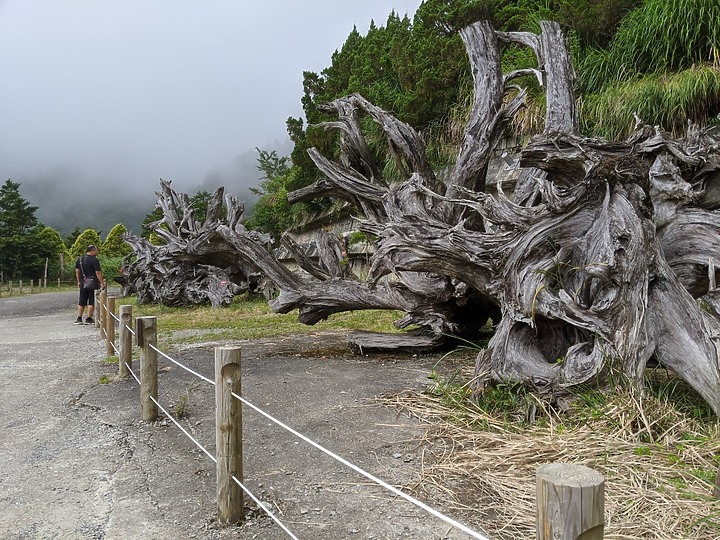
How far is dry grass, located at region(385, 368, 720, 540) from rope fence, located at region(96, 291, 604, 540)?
11.9 inches

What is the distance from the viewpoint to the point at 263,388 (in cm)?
555

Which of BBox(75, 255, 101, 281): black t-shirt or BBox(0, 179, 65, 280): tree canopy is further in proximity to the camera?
BBox(0, 179, 65, 280): tree canopy

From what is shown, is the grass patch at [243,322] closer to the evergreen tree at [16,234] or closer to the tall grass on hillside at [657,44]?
the tall grass on hillside at [657,44]

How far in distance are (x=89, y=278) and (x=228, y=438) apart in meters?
9.99

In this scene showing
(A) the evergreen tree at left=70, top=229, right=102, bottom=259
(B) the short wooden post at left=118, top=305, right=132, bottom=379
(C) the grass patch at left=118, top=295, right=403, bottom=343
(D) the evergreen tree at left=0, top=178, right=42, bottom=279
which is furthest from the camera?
(A) the evergreen tree at left=70, top=229, right=102, bottom=259

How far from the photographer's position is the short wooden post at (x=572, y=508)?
51.4 inches

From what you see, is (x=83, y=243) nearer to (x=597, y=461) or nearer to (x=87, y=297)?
(x=87, y=297)

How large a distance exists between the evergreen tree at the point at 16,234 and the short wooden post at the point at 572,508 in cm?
3542

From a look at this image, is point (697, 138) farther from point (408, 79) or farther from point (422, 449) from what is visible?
point (408, 79)

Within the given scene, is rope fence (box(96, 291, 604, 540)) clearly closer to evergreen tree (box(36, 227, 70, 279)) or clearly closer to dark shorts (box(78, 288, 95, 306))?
dark shorts (box(78, 288, 95, 306))

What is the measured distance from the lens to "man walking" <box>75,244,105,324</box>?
38.1ft

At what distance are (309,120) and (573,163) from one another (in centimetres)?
1433

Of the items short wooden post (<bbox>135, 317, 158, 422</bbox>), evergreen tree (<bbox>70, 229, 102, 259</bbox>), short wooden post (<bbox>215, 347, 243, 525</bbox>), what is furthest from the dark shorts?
evergreen tree (<bbox>70, 229, 102, 259</bbox>)

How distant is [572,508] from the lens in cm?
131
